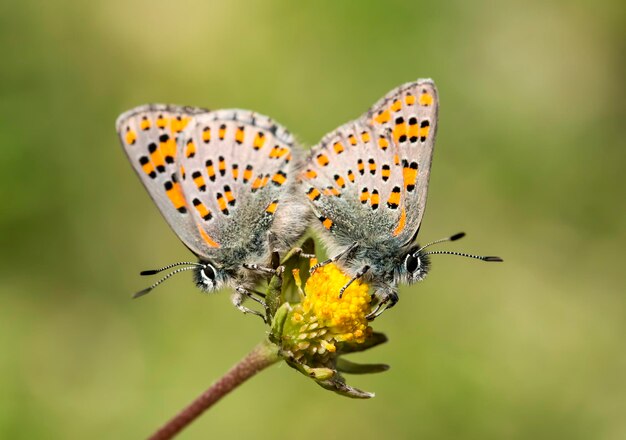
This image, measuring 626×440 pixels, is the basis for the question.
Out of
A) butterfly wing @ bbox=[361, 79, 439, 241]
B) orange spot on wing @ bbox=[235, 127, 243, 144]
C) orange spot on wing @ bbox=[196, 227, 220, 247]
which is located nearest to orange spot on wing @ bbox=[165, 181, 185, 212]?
orange spot on wing @ bbox=[196, 227, 220, 247]

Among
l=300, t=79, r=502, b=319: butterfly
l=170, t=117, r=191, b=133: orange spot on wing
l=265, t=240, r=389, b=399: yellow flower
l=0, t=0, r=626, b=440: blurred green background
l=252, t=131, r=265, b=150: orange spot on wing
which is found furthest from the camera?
l=0, t=0, r=626, b=440: blurred green background

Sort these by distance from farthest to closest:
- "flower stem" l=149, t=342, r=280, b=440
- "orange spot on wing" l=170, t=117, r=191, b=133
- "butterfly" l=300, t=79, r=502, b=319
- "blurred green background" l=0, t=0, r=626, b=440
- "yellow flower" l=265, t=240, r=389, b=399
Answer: "blurred green background" l=0, t=0, r=626, b=440 → "orange spot on wing" l=170, t=117, r=191, b=133 → "butterfly" l=300, t=79, r=502, b=319 → "yellow flower" l=265, t=240, r=389, b=399 → "flower stem" l=149, t=342, r=280, b=440

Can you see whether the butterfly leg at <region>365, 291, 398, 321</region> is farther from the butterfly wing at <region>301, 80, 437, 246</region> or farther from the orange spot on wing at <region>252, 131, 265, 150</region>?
the orange spot on wing at <region>252, 131, 265, 150</region>

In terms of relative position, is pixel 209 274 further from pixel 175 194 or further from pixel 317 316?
pixel 317 316

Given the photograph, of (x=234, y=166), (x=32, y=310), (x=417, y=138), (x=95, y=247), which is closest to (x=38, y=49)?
(x=95, y=247)

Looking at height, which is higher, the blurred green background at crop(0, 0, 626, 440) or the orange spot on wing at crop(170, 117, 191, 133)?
the orange spot on wing at crop(170, 117, 191, 133)

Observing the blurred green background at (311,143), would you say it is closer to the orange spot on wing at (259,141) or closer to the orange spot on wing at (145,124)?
the orange spot on wing at (259,141)
